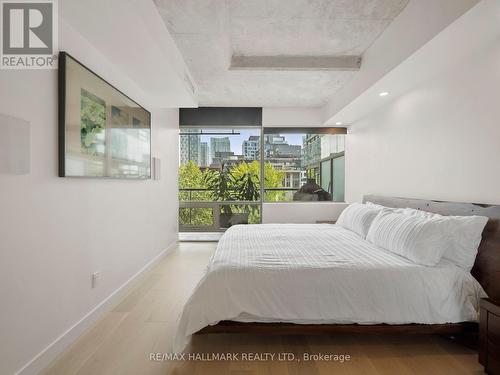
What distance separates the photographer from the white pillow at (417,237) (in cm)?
213

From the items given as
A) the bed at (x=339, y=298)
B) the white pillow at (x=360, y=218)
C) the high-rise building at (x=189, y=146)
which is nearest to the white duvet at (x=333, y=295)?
the bed at (x=339, y=298)

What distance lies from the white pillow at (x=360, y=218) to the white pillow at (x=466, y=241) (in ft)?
3.34

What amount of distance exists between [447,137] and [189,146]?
439cm

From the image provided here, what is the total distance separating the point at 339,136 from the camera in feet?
18.8

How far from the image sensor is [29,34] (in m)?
1.87

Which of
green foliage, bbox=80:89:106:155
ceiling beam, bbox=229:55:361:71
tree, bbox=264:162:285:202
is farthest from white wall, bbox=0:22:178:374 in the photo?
tree, bbox=264:162:285:202

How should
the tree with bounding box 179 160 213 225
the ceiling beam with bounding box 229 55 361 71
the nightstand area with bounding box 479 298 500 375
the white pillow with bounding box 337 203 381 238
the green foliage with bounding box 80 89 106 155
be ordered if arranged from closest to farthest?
the nightstand area with bounding box 479 298 500 375 → the green foliage with bounding box 80 89 106 155 → the white pillow with bounding box 337 203 381 238 → the ceiling beam with bounding box 229 55 361 71 → the tree with bounding box 179 160 213 225

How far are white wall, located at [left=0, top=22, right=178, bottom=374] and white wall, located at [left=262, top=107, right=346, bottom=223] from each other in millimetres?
2983

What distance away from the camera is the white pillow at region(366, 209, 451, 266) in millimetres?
2133

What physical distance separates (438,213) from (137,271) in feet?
10.9

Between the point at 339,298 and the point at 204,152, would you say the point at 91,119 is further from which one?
Result: the point at 204,152

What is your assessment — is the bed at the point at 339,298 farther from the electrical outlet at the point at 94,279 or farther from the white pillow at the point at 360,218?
the white pillow at the point at 360,218

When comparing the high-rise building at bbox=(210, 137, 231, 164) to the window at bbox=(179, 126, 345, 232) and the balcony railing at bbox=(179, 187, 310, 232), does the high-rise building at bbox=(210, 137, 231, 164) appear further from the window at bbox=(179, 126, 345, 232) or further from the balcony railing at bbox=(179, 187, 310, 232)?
the balcony railing at bbox=(179, 187, 310, 232)

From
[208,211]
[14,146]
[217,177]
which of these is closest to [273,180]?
[217,177]
